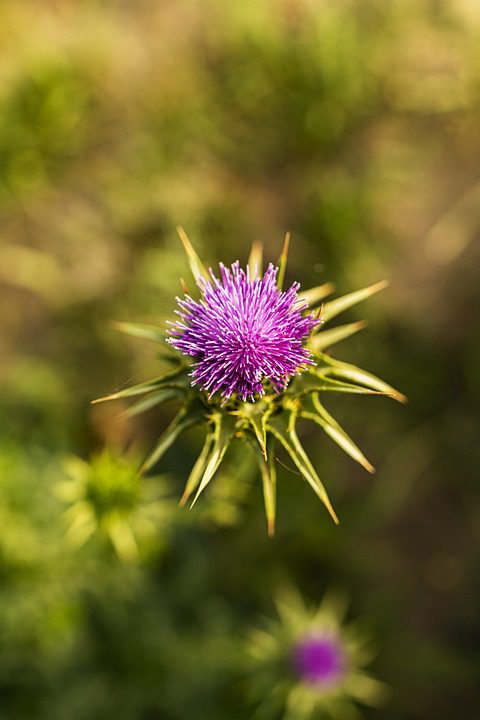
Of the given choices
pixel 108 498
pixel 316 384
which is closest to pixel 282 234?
pixel 108 498

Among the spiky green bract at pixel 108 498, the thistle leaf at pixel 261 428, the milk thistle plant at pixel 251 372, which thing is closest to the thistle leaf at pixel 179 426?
the milk thistle plant at pixel 251 372

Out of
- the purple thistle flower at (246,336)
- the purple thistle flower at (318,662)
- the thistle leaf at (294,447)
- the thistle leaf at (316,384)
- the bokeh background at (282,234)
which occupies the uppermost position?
the bokeh background at (282,234)

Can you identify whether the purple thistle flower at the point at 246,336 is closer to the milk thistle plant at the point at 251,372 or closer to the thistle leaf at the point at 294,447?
the milk thistle plant at the point at 251,372

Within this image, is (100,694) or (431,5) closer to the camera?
(100,694)

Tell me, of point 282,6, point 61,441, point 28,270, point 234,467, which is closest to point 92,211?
point 28,270

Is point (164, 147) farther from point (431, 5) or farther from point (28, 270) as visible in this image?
point (431, 5)

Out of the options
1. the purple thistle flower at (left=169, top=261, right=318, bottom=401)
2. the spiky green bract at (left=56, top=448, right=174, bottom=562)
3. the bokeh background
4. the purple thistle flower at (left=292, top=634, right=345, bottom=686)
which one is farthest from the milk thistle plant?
the bokeh background

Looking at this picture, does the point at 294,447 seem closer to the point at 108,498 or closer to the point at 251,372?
the point at 251,372

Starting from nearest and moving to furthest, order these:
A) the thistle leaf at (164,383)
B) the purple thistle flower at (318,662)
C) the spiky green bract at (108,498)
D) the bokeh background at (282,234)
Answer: the thistle leaf at (164,383)
the spiky green bract at (108,498)
the purple thistle flower at (318,662)
the bokeh background at (282,234)
